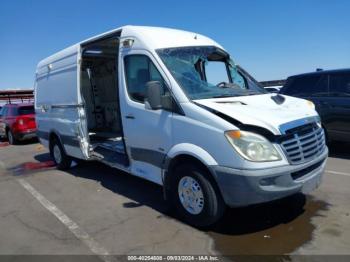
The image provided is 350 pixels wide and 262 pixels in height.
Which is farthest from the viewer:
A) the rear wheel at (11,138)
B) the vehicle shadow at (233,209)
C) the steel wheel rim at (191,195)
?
the rear wheel at (11,138)

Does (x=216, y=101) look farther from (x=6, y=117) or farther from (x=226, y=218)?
(x=6, y=117)

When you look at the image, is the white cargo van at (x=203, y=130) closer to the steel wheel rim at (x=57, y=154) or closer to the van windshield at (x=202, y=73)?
the van windshield at (x=202, y=73)

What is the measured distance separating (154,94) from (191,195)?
1.36m

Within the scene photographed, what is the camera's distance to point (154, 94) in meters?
4.79

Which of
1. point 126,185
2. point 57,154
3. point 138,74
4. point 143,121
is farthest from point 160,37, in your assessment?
point 57,154

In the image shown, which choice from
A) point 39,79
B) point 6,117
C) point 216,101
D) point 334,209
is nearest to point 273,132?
point 216,101

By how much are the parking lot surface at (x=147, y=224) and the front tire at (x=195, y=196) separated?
0.17 m

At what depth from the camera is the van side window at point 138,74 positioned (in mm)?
5273

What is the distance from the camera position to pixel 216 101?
4.55 meters

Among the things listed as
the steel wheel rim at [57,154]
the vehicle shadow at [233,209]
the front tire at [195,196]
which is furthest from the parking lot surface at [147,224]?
the steel wheel rim at [57,154]

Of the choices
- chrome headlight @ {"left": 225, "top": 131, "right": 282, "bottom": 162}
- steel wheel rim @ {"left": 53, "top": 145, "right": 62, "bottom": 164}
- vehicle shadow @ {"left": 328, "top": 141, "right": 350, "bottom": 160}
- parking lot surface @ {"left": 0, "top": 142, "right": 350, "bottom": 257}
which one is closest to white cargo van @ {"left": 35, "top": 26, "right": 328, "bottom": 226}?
chrome headlight @ {"left": 225, "top": 131, "right": 282, "bottom": 162}

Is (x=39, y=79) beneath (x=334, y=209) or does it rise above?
above

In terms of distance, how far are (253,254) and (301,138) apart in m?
1.45

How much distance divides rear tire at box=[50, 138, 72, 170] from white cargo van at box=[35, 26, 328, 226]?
1.94 metres
